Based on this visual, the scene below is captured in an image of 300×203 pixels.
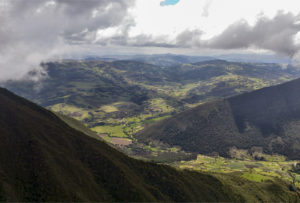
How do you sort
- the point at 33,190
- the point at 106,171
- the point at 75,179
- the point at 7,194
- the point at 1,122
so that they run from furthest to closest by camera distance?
the point at 1,122 < the point at 106,171 < the point at 75,179 < the point at 33,190 < the point at 7,194

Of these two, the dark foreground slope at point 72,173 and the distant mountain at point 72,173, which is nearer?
the distant mountain at point 72,173

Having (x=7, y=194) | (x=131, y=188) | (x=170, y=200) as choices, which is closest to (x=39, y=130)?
(x=7, y=194)

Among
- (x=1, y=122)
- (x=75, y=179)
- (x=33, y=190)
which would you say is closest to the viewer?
(x=33, y=190)

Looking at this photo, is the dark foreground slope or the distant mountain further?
the dark foreground slope

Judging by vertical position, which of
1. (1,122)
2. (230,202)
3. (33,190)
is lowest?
(230,202)

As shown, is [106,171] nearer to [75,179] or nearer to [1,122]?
[75,179]

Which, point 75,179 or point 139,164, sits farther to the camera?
point 139,164
